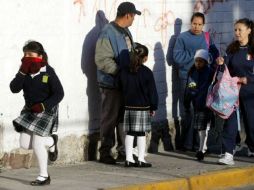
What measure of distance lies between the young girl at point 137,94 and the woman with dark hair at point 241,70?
102 cm

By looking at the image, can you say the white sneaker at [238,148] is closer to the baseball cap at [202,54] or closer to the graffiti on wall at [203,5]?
the baseball cap at [202,54]

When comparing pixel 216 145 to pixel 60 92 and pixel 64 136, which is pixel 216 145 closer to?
pixel 64 136

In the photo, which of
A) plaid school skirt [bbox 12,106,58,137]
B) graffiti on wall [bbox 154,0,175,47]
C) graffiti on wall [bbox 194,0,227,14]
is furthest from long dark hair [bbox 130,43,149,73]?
graffiti on wall [bbox 194,0,227,14]

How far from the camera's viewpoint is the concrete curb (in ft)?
31.4

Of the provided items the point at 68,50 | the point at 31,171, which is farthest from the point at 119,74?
the point at 31,171

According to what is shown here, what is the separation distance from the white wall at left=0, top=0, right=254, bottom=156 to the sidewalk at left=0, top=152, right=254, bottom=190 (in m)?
0.59

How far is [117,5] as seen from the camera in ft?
37.9

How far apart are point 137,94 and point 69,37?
108cm

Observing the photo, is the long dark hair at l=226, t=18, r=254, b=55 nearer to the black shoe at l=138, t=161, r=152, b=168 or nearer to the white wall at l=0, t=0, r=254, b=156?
the white wall at l=0, t=0, r=254, b=156

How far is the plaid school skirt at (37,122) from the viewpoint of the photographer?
9164mm

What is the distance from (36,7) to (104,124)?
172 centimetres

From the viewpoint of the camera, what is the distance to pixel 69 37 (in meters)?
10.8

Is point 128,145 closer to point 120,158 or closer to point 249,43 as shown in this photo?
point 120,158

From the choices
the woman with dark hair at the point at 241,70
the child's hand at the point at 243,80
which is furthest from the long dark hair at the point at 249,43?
the child's hand at the point at 243,80
